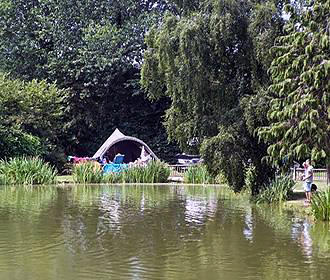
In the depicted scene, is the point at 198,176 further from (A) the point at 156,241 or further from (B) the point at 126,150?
(A) the point at 156,241

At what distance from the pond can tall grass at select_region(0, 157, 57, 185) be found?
770 centimetres

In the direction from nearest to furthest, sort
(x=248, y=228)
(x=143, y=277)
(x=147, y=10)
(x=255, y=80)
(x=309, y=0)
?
(x=143, y=277)
(x=248, y=228)
(x=309, y=0)
(x=255, y=80)
(x=147, y=10)

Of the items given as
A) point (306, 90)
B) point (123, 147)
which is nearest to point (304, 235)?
point (306, 90)

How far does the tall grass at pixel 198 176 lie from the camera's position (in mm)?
31256

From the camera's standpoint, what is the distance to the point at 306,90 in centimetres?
1485

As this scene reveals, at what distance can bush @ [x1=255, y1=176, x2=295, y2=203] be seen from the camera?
65.7 ft

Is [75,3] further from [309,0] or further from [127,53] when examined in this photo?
[309,0]

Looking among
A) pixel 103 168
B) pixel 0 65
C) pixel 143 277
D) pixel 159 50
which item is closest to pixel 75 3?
pixel 0 65

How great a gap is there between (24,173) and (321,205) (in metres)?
17.5

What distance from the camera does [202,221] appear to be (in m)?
15.7

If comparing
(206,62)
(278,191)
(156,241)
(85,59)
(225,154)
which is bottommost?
(156,241)

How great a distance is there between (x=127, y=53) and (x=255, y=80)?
2741cm

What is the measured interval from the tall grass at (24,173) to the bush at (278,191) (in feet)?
41.7

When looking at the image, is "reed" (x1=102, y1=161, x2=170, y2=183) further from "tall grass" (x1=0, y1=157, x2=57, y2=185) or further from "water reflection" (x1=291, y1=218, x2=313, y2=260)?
"water reflection" (x1=291, y1=218, x2=313, y2=260)
